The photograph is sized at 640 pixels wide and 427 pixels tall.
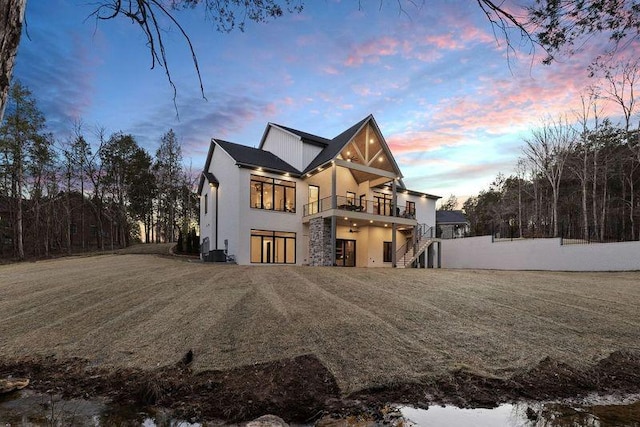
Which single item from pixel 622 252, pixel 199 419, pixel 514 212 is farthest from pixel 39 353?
pixel 514 212

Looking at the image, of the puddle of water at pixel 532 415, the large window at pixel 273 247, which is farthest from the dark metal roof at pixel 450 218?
the puddle of water at pixel 532 415

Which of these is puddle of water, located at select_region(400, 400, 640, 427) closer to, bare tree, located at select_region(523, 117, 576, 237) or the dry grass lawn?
the dry grass lawn

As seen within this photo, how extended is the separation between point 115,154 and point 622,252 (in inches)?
1661

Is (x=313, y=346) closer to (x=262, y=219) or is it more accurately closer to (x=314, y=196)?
(x=262, y=219)

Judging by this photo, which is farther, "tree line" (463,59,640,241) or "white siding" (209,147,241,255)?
"tree line" (463,59,640,241)

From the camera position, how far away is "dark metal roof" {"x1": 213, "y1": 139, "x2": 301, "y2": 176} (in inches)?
708

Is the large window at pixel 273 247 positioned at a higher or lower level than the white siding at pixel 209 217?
lower

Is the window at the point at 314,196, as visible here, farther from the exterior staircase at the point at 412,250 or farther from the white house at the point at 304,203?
the exterior staircase at the point at 412,250

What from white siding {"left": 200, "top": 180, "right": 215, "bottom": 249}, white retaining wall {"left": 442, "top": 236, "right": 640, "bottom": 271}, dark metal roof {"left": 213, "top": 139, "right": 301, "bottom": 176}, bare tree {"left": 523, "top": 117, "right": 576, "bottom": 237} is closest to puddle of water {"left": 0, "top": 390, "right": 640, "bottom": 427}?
dark metal roof {"left": 213, "top": 139, "right": 301, "bottom": 176}

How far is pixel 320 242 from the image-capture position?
17.9 meters

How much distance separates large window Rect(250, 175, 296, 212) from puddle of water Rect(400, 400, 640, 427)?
15.4m

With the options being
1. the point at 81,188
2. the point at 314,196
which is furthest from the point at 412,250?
the point at 81,188

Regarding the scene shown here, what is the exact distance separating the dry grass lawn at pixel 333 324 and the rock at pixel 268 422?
993mm

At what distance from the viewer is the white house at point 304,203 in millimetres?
17594
